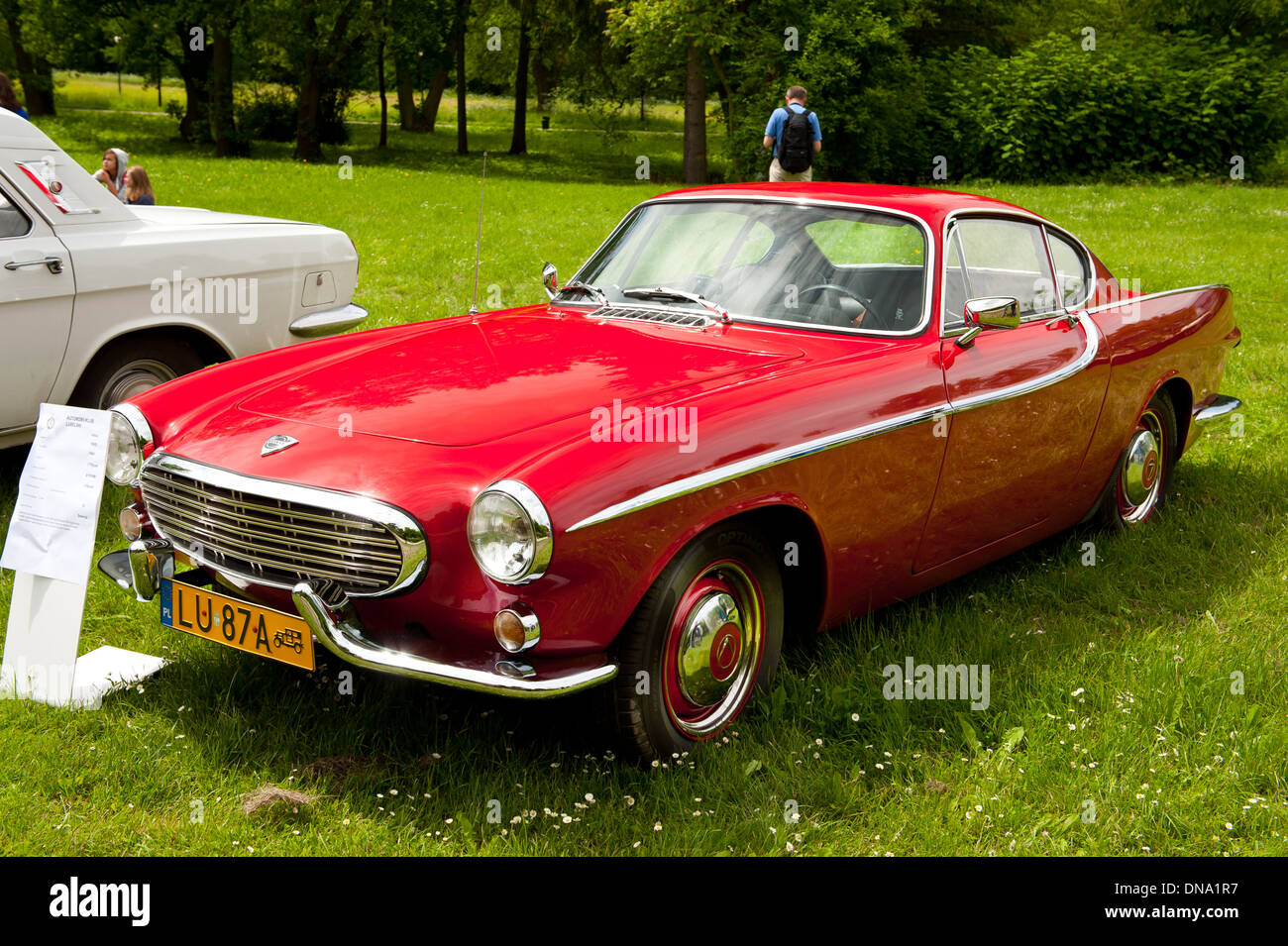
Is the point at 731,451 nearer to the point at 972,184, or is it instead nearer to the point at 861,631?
the point at 861,631

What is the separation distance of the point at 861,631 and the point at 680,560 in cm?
118

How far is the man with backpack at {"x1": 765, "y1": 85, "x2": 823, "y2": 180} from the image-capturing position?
42.4ft

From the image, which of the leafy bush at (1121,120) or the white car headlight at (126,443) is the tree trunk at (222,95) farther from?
the white car headlight at (126,443)

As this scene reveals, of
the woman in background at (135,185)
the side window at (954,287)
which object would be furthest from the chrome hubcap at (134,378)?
the woman in background at (135,185)

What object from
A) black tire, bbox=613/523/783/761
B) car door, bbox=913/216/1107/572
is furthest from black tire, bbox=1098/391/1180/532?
black tire, bbox=613/523/783/761

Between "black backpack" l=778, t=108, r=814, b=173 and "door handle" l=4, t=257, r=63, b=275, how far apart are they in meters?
9.14

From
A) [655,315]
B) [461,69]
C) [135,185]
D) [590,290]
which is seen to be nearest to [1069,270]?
[655,315]

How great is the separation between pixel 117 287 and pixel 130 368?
1.35 ft

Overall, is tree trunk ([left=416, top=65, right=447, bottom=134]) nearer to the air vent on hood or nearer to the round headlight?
the air vent on hood

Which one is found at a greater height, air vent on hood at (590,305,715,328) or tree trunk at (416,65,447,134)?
tree trunk at (416,65,447,134)

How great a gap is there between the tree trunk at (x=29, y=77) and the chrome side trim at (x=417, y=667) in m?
32.5

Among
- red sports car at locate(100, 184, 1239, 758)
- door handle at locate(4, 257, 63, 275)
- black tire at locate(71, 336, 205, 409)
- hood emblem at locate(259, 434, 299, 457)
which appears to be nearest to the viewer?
red sports car at locate(100, 184, 1239, 758)

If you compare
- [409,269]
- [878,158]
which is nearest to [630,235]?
[409,269]

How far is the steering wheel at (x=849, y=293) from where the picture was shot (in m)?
4.23
